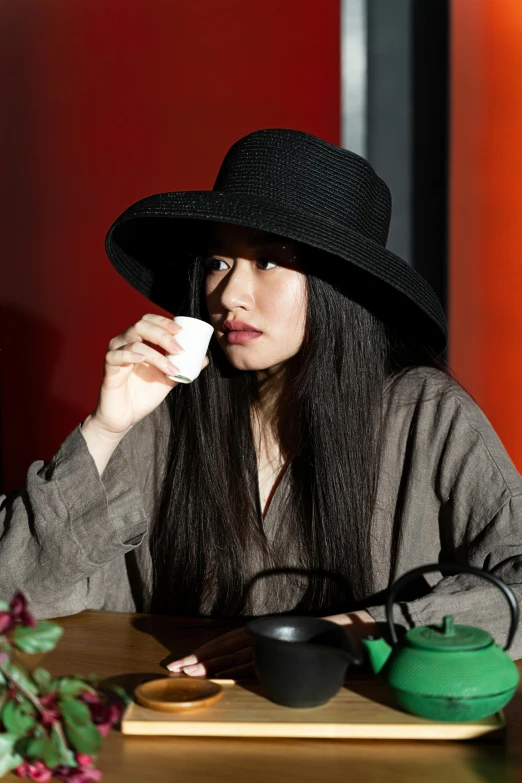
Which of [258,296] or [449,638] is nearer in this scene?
[449,638]

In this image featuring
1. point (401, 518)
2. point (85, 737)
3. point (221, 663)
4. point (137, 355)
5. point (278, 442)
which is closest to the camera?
point (85, 737)

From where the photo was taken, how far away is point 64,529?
141 centimetres

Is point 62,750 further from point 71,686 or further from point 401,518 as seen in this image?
point 401,518

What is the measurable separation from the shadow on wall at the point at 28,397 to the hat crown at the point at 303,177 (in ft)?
4.10

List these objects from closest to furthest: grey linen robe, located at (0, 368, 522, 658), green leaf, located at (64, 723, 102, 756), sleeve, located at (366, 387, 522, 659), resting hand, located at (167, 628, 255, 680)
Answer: green leaf, located at (64, 723, 102, 756)
resting hand, located at (167, 628, 255, 680)
sleeve, located at (366, 387, 522, 659)
grey linen robe, located at (0, 368, 522, 658)

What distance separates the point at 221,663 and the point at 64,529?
373 mm

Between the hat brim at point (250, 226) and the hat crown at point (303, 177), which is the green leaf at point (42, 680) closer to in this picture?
the hat brim at point (250, 226)

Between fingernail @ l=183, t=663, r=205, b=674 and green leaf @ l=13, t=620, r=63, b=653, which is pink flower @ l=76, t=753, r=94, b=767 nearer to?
green leaf @ l=13, t=620, r=63, b=653

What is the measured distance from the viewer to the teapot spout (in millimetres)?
1013

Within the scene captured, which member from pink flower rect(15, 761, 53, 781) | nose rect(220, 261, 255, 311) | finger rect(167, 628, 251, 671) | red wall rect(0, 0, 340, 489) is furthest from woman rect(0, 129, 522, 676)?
red wall rect(0, 0, 340, 489)

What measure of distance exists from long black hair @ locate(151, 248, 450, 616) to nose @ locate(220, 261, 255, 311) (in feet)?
0.36

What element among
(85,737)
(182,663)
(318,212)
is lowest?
(182,663)

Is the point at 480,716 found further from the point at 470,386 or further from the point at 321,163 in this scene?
the point at 470,386

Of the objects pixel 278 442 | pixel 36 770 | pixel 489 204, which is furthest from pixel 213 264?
pixel 489 204
